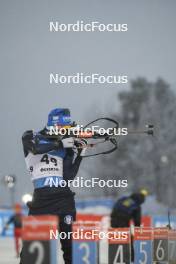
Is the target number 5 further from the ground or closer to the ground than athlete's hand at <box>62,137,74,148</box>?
closer to the ground

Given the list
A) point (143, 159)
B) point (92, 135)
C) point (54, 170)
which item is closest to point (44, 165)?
point (54, 170)

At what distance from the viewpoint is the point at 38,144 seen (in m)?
8.16

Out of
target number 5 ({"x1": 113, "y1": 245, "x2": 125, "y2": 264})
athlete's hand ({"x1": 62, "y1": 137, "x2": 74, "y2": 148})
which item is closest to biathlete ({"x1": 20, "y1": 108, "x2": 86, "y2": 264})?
athlete's hand ({"x1": 62, "y1": 137, "x2": 74, "y2": 148})

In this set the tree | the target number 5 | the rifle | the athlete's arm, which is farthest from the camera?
the tree

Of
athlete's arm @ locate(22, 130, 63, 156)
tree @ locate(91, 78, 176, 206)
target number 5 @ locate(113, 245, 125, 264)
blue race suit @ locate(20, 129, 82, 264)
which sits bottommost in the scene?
target number 5 @ locate(113, 245, 125, 264)

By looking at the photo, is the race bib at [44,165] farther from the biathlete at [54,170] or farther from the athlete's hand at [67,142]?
the athlete's hand at [67,142]

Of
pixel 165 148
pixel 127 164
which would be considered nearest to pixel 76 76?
pixel 165 148

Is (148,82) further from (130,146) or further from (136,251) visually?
(136,251)

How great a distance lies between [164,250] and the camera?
9.22 m

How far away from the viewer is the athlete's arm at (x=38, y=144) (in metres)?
8.11

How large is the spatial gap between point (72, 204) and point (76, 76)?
1553mm

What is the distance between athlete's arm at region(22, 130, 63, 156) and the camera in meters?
8.11

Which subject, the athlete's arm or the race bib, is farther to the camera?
the race bib

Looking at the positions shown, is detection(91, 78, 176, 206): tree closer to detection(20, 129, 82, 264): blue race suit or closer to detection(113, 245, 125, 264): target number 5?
detection(113, 245, 125, 264): target number 5
